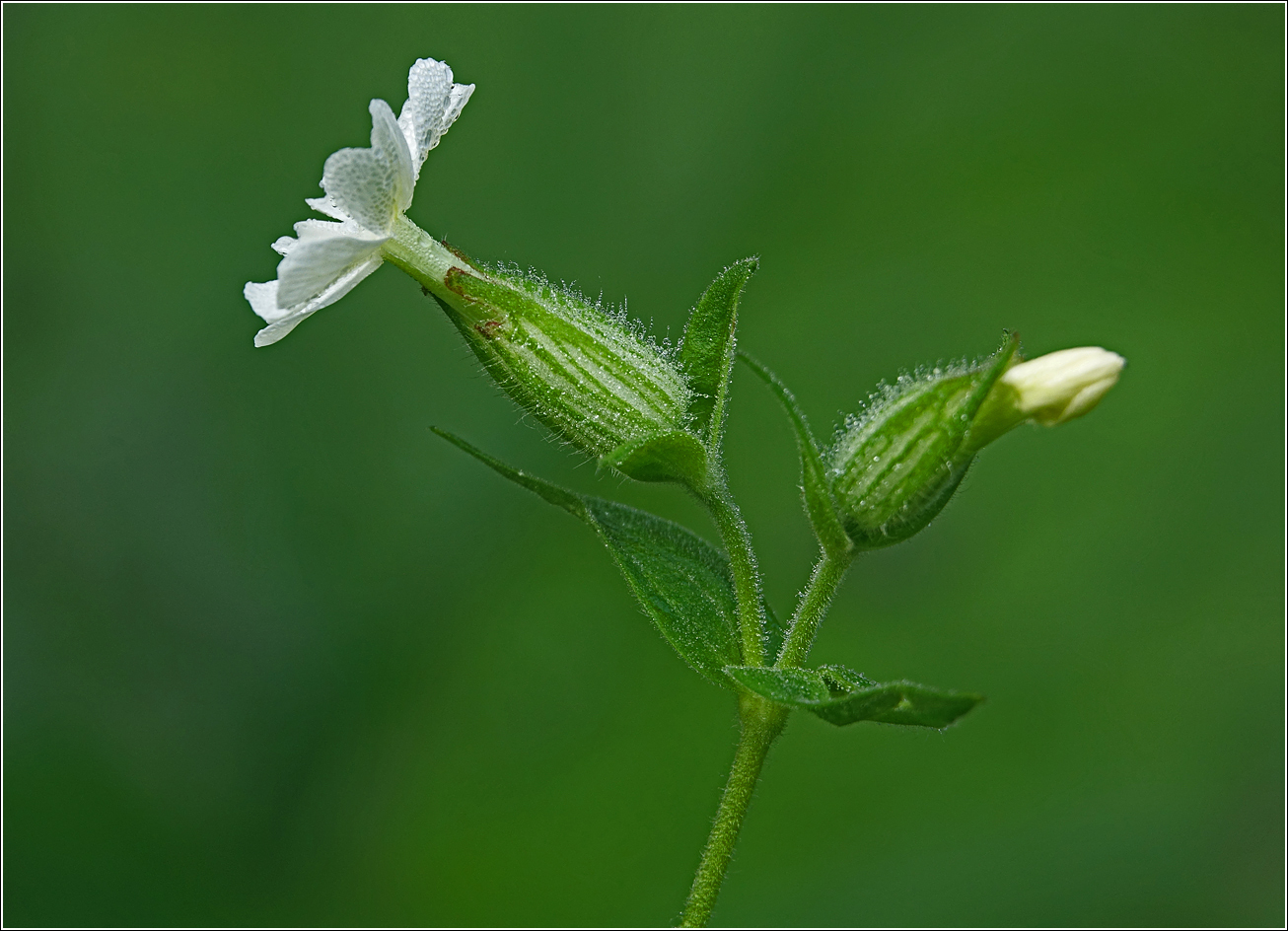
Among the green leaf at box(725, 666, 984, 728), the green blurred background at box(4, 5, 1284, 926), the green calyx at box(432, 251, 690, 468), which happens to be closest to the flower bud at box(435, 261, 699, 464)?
the green calyx at box(432, 251, 690, 468)

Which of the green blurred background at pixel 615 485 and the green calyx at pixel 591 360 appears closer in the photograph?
the green calyx at pixel 591 360

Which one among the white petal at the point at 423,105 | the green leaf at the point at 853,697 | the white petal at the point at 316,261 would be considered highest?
the white petal at the point at 423,105

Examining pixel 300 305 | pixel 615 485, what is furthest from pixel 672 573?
pixel 615 485

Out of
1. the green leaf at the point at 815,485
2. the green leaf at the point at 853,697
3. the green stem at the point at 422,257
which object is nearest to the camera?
the green leaf at the point at 853,697

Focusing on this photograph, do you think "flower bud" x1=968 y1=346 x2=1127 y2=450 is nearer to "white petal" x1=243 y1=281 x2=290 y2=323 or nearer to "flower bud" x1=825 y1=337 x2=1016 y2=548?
"flower bud" x1=825 y1=337 x2=1016 y2=548

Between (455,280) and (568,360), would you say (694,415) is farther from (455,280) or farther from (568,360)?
(455,280)

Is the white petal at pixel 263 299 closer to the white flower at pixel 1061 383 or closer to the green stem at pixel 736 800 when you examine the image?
the green stem at pixel 736 800

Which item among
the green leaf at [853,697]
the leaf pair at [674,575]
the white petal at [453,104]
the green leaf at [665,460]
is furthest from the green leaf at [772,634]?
the white petal at [453,104]
